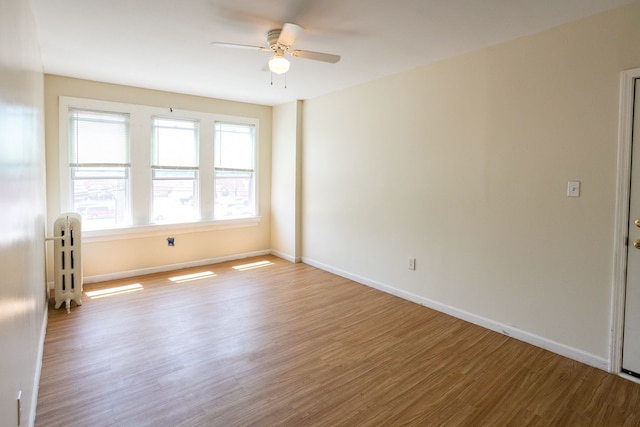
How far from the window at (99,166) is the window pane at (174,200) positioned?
0.39m

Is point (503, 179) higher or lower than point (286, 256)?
higher

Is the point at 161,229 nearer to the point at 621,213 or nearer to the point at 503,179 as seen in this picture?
the point at 503,179

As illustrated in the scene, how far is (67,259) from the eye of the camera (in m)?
3.67

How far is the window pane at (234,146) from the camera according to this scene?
5496mm

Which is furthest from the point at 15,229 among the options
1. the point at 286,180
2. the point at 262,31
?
the point at 286,180

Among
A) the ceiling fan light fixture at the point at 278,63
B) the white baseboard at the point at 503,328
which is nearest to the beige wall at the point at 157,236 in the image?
the white baseboard at the point at 503,328

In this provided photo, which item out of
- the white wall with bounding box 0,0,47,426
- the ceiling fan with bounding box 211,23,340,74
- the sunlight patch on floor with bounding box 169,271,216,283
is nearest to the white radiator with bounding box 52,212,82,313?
the sunlight patch on floor with bounding box 169,271,216,283

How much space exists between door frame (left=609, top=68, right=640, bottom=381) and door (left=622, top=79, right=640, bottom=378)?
0.02 meters

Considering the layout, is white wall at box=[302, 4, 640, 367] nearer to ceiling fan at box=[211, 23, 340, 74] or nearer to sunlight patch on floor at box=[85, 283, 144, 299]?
ceiling fan at box=[211, 23, 340, 74]

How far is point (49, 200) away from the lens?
418cm

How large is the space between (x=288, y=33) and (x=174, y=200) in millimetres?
3359

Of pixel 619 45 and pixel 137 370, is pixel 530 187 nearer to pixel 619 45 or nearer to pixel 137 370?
pixel 619 45

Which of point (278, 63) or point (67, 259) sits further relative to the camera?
point (67, 259)

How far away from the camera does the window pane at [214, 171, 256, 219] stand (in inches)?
220
